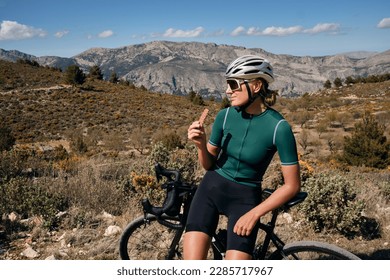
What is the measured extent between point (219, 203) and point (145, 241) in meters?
1.40

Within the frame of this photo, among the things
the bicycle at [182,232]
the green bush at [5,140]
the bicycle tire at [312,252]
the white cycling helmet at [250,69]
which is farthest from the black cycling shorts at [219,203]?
the green bush at [5,140]

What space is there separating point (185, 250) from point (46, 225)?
2953mm

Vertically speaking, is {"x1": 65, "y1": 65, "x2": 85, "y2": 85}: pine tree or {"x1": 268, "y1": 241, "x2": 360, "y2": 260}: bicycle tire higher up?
{"x1": 65, "y1": 65, "x2": 85, "y2": 85}: pine tree

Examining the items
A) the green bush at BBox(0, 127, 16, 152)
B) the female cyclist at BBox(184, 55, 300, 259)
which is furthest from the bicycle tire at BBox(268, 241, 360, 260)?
the green bush at BBox(0, 127, 16, 152)

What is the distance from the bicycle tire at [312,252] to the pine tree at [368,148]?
14127 mm

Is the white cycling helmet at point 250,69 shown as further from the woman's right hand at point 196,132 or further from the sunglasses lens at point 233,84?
the woman's right hand at point 196,132

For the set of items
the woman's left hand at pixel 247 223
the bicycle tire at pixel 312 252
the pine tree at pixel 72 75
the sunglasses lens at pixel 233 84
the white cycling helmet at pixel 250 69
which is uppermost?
the pine tree at pixel 72 75

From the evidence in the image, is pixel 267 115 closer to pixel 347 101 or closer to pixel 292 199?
pixel 292 199

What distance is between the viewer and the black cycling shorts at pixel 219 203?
261 cm

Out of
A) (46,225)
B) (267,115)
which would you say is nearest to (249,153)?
(267,115)

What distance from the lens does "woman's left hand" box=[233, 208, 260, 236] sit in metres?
2.40

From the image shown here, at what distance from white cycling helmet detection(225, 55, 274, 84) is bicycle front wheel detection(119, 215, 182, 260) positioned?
156 centimetres

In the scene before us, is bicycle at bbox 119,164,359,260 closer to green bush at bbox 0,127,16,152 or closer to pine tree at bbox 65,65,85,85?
green bush at bbox 0,127,16,152

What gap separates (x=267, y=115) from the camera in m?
2.52
